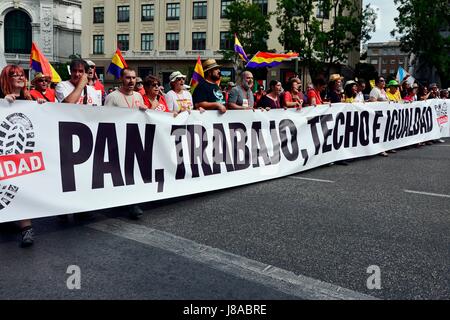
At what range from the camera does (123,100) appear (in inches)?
235

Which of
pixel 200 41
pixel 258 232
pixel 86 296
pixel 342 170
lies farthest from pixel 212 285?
pixel 200 41

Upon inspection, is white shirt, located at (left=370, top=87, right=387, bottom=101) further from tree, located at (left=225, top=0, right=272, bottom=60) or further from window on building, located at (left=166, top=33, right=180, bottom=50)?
window on building, located at (left=166, top=33, right=180, bottom=50)

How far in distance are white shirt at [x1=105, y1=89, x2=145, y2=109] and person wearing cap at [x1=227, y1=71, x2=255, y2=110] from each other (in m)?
2.04

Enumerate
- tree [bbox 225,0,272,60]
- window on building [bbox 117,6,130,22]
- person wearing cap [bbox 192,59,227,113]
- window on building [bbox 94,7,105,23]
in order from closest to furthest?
person wearing cap [bbox 192,59,227,113] → tree [bbox 225,0,272,60] → window on building [bbox 117,6,130,22] → window on building [bbox 94,7,105,23]

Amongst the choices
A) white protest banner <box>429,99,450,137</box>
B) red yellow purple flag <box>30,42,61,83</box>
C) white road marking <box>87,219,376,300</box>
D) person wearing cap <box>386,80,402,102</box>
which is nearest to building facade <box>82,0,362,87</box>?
white protest banner <box>429,99,450,137</box>

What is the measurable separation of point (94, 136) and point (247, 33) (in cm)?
3953

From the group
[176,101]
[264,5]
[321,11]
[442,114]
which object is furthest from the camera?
[264,5]

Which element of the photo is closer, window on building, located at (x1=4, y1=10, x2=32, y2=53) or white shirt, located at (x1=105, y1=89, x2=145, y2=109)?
white shirt, located at (x1=105, y1=89, x2=145, y2=109)

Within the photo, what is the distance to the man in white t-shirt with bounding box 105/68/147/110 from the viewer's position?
19.4ft

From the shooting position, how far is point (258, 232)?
490 centimetres

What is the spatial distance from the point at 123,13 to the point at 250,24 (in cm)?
2055

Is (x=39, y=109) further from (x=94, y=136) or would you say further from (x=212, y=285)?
(x=212, y=285)

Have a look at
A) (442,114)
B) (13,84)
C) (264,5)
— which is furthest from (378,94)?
(264,5)

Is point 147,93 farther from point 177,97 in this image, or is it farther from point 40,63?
point 40,63
